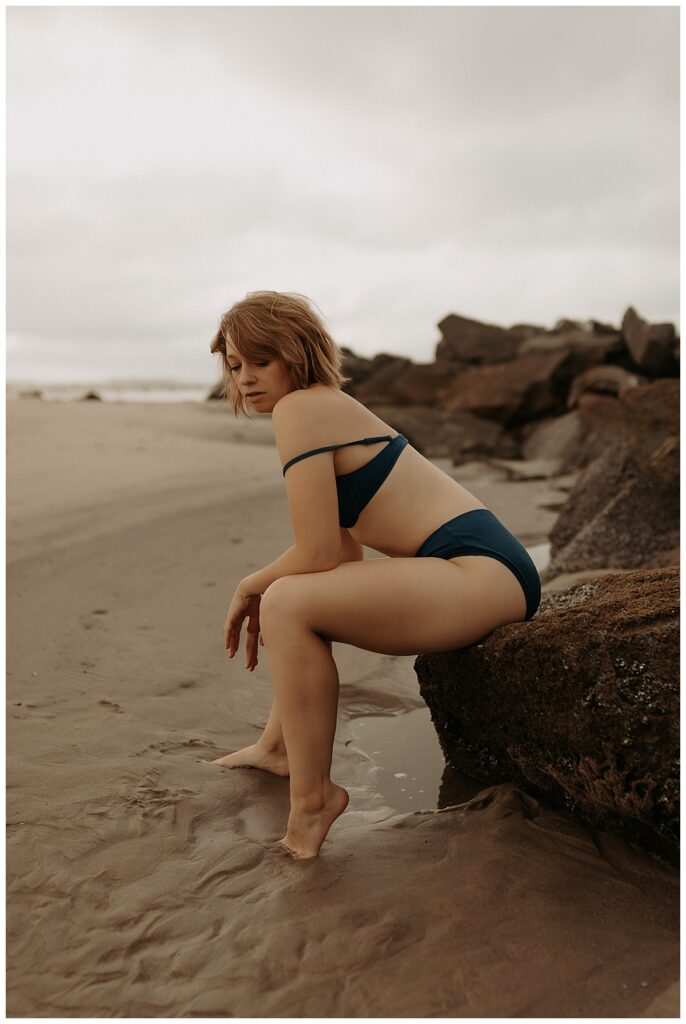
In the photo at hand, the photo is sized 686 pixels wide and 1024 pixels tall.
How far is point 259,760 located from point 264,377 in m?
1.39

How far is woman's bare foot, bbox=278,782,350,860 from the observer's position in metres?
2.67

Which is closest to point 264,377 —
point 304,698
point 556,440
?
point 304,698

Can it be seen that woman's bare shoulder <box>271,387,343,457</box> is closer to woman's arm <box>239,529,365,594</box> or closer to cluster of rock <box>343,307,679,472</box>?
woman's arm <box>239,529,365,594</box>

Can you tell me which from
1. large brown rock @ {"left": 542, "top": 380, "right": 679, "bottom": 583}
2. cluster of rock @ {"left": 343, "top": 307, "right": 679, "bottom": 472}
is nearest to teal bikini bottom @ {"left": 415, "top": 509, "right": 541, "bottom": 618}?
large brown rock @ {"left": 542, "top": 380, "right": 679, "bottom": 583}

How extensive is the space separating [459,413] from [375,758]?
12.9m

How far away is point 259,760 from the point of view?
3.28 meters

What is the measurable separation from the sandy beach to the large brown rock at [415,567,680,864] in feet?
0.38

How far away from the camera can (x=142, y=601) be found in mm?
5551

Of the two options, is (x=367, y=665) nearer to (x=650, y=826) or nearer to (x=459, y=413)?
(x=650, y=826)

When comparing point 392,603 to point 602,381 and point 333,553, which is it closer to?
point 333,553

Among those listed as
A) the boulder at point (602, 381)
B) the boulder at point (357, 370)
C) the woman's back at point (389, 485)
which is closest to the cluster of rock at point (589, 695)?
the woman's back at point (389, 485)

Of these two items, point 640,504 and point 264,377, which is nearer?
point 264,377

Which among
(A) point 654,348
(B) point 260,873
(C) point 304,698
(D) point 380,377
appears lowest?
(B) point 260,873

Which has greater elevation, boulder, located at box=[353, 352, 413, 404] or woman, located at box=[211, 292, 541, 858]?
Result: boulder, located at box=[353, 352, 413, 404]
